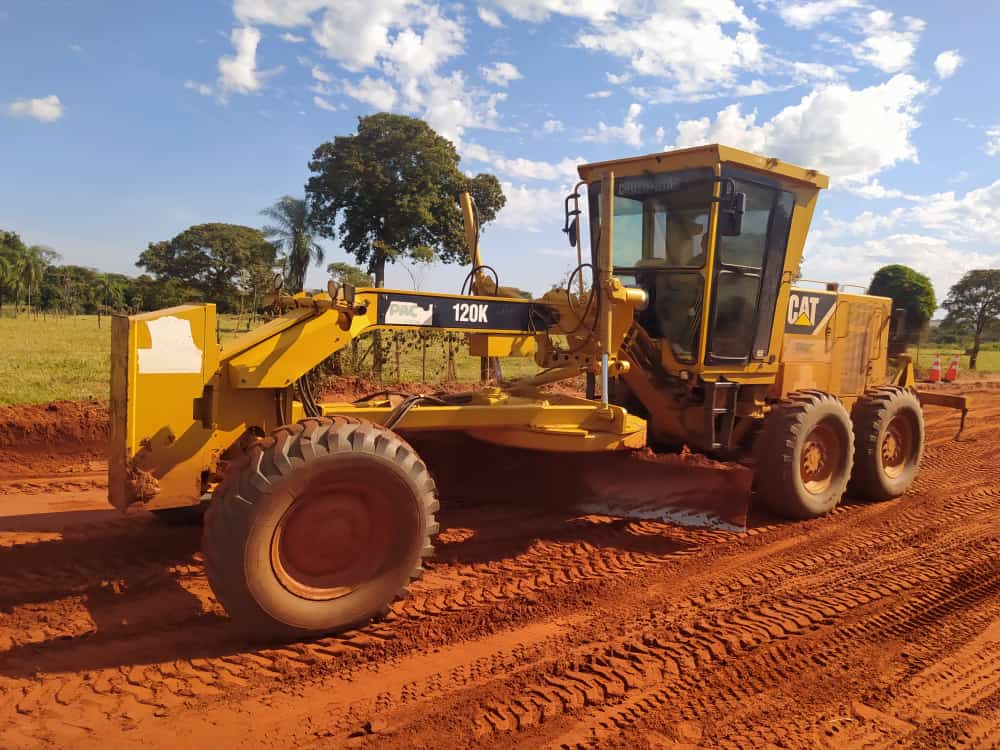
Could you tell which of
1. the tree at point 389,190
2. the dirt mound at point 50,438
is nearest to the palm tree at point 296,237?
the tree at point 389,190

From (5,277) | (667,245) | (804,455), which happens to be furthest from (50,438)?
(5,277)

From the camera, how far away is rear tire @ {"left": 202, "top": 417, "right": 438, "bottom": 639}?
326 cm


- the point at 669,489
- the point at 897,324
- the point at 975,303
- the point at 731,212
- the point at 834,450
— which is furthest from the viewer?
the point at 975,303

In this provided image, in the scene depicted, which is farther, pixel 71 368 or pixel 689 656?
pixel 71 368

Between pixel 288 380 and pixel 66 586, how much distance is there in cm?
175

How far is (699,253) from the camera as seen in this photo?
573 centimetres

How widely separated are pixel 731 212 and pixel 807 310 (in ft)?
6.30

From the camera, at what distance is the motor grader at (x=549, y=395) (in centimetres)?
349

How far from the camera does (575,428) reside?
4988 millimetres

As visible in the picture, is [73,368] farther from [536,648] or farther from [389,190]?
[536,648]

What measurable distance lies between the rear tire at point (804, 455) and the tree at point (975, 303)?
21446 mm

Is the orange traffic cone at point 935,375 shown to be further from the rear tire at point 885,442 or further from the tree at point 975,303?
the rear tire at point 885,442

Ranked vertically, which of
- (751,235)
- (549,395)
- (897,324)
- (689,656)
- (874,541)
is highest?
(751,235)

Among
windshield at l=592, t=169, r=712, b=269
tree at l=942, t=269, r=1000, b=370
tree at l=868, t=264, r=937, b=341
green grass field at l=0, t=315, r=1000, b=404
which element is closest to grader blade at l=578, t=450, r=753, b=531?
windshield at l=592, t=169, r=712, b=269
